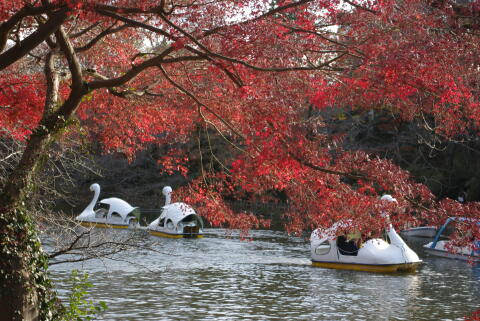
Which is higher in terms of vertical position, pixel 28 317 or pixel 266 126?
pixel 266 126

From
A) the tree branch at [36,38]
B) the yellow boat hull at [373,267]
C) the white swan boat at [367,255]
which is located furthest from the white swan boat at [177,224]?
the tree branch at [36,38]

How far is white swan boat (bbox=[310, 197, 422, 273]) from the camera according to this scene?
19.1 m

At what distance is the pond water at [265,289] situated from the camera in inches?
497

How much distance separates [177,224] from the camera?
91.7ft

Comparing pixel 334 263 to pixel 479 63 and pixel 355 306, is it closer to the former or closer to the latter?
pixel 355 306

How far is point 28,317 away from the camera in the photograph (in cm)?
684

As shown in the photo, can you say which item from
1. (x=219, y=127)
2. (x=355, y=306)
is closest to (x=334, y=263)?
(x=355, y=306)

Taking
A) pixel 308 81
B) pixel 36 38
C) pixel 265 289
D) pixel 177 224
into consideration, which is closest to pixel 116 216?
pixel 177 224

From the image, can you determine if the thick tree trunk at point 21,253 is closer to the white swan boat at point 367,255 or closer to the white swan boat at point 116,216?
the white swan boat at point 367,255

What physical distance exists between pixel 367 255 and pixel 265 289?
17.7 ft

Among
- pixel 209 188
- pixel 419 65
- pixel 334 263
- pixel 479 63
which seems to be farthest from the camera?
pixel 334 263

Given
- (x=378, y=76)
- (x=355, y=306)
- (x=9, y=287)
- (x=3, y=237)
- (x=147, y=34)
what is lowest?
(x=355, y=306)

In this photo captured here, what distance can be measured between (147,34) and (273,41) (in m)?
4.77

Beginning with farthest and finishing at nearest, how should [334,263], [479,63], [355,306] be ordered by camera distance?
[334,263] < [355,306] < [479,63]
